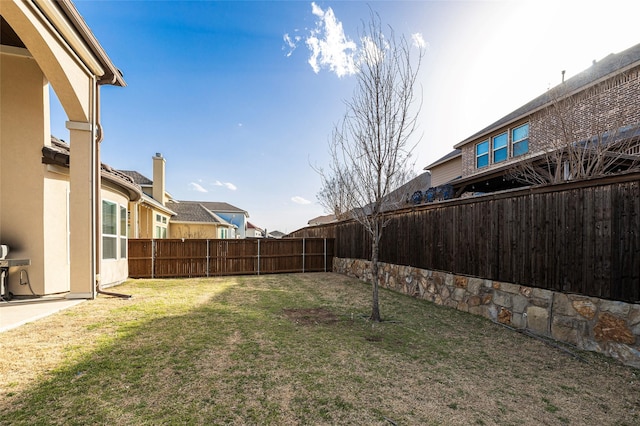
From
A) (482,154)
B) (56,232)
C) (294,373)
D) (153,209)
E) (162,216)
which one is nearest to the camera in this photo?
(294,373)

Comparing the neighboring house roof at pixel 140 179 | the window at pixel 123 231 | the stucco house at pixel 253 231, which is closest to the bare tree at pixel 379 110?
the window at pixel 123 231

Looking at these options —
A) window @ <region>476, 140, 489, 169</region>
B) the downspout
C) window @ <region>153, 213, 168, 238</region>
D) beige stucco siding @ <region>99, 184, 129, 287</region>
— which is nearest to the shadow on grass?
the downspout

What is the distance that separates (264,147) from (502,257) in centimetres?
1490

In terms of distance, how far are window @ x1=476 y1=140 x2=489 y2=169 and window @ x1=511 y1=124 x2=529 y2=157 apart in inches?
57.8

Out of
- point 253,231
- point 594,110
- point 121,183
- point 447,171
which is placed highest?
point 447,171

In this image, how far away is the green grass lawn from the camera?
2.45 metres

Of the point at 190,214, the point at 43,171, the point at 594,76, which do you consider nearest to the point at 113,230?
the point at 43,171

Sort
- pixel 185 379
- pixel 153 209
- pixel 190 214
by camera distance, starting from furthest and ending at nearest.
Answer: pixel 190 214
pixel 153 209
pixel 185 379

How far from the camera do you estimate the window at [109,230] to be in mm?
7988

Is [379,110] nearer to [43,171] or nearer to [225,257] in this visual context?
[43,171]

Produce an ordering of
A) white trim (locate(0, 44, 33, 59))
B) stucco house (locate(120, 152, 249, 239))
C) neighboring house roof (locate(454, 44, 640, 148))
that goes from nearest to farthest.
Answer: white trim (locate(0, 44, 33, 59))
neighboring house roof (locate(454, 44, 640, 148))
stucco house (locate(120, 152, 249, 239))

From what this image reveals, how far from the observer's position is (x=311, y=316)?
5574 mm

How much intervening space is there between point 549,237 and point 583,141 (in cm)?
437

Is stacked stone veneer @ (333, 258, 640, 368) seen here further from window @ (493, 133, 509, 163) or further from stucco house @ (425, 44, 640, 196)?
window @ (493, 133, 509, 163)
